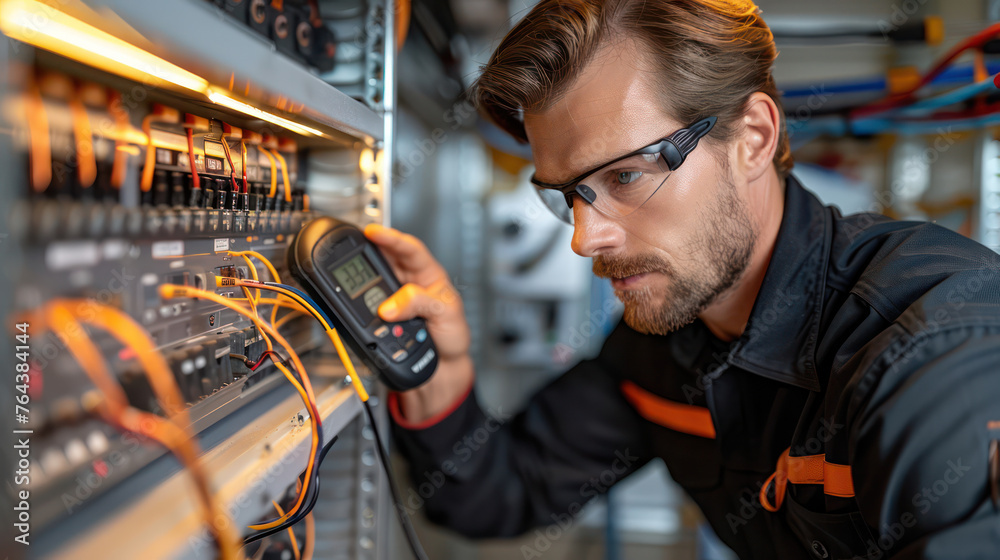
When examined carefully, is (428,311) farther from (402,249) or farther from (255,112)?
(255,112)

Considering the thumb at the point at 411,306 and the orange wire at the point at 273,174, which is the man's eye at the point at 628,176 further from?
the orange wire at the point at 273,174

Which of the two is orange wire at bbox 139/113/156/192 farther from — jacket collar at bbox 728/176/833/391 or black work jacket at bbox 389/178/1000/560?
jacket collar at bbox 728/176/833/391

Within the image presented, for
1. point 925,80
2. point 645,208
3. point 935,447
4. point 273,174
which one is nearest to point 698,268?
point 645,208

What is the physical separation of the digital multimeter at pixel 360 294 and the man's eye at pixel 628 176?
14.4 inches

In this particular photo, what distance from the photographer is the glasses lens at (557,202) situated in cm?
90

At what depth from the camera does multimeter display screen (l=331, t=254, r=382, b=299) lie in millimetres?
679

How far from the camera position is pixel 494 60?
0.89 meters

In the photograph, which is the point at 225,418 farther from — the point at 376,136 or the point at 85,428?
the point at 376,136

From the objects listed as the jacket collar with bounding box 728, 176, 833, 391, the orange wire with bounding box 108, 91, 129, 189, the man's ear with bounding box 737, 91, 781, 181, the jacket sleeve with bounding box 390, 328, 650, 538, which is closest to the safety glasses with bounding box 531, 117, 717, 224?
the man's ear with bounding box 737, 91, 781, 181

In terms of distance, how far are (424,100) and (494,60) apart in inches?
25.1

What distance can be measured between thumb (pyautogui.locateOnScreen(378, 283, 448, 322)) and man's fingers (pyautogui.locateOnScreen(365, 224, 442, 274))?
0.13ft

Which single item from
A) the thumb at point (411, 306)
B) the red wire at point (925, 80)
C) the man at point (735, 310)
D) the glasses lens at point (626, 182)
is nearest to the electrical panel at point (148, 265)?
the thumb at point (411, 306)

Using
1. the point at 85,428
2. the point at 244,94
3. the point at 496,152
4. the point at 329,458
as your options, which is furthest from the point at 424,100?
the point at 85,428

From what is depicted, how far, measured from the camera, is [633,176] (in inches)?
30.5
